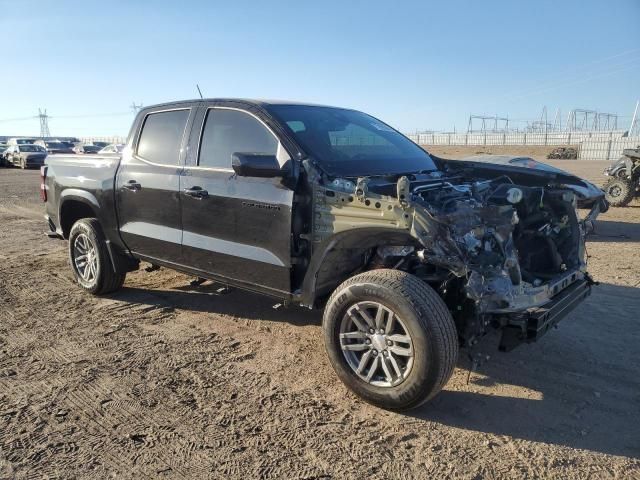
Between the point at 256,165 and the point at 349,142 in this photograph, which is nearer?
the point at 256,165

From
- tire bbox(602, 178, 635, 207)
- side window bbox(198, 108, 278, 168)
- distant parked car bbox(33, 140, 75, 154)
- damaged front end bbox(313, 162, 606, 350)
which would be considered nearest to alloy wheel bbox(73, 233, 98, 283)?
side window bbox(198, 108, 278, 168)

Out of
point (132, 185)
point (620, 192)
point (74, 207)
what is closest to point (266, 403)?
point (132, 185)

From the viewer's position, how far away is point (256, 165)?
356 cm

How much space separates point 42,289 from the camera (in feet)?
19.4

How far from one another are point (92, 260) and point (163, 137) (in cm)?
173

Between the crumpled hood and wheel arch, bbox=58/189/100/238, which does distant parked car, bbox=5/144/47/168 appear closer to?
wheel arch, bbox=58/189/100/238

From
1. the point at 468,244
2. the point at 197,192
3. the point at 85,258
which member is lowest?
the point at 85,258

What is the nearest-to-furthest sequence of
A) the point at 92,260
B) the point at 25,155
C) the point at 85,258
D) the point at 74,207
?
the point at 92,260 → the point at 85,258 → the point at 74,207 → the point at 25,155

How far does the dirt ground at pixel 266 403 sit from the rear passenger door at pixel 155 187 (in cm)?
74

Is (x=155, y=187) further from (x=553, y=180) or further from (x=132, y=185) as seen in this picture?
(x=553, y=180)

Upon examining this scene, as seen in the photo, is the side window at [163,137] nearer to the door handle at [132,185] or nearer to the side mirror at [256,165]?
the door handle at [132,185]

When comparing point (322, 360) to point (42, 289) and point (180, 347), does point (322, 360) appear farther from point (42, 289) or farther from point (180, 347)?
point (42, 289)

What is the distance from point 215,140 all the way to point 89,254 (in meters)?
2.30

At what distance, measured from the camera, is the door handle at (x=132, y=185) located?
16.1 feet
